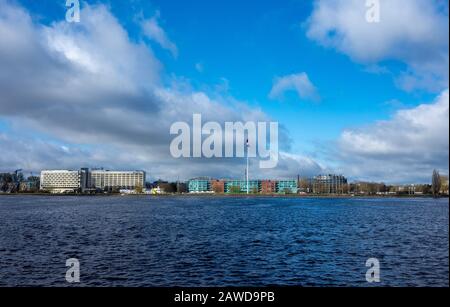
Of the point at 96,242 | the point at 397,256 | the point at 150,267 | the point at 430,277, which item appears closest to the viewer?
the point at 430,277

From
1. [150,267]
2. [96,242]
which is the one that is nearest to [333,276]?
[150,267]

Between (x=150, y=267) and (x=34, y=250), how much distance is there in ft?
44.0

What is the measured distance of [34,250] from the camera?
120ft

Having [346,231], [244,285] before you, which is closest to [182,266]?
[244,285]

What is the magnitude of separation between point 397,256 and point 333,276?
33.9ft
